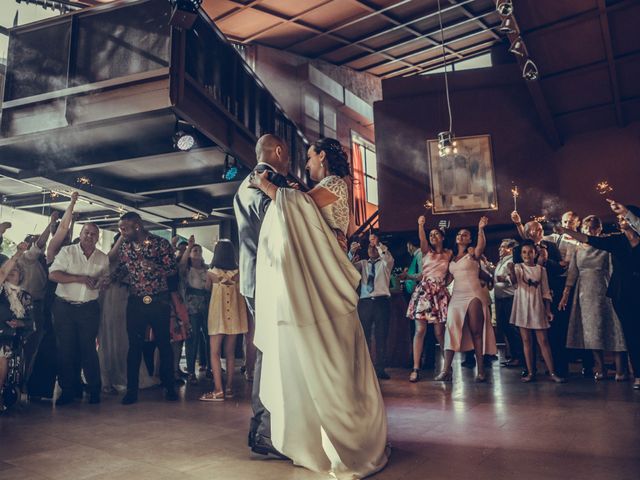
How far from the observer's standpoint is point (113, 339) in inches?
200

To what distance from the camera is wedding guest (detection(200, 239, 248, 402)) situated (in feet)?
13.8

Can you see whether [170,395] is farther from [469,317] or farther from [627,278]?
[627,278]

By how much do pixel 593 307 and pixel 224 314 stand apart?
3781mm

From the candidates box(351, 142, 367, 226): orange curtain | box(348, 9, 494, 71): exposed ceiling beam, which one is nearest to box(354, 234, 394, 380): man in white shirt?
box(351, 142, 367, 226): orange curtain

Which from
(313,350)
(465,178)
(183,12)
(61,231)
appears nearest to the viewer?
(313,350)

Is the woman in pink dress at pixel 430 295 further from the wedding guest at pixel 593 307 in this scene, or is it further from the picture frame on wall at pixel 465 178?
the picture frame on wall at pixel 465 178

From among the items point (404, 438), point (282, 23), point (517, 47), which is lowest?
point (404, 438)

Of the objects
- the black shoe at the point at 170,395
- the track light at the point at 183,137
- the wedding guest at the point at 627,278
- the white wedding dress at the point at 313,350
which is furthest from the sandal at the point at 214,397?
the wedding guest at the point at 627,278

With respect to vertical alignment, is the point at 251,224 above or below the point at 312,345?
above

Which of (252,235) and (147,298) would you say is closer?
(252,235)

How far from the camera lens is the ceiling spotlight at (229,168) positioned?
6488 mm

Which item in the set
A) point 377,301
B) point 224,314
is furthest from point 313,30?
point 224,314

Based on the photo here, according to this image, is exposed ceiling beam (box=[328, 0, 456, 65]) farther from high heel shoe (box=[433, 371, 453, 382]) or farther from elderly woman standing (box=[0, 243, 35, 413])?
elderly woman standing (box=[0, 243, 35, 413])

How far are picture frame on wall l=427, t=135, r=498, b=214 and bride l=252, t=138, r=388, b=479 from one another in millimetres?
9812
